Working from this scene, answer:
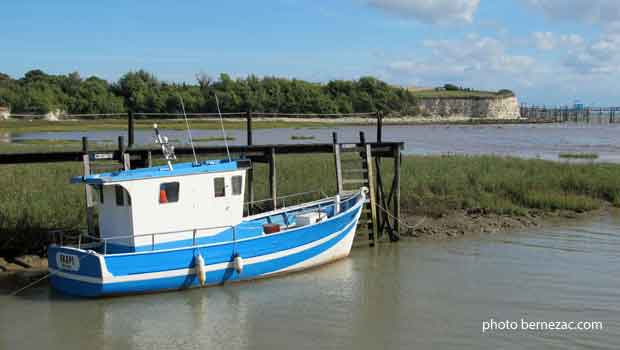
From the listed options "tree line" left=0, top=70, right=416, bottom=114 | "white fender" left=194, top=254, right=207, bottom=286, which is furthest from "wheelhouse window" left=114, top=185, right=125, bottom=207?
"tree line" left=0, top=70, right=416, bottom=114

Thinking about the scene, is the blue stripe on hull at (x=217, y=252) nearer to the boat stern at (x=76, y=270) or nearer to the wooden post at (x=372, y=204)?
the boat stern at (x=76, y=270)

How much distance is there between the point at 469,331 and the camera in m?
12.1

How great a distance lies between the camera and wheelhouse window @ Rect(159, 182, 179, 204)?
1436cm

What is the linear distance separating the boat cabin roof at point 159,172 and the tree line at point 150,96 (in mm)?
62671

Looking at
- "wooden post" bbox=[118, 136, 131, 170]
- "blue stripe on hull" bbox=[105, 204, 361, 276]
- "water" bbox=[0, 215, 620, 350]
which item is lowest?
"water" bbox=[0, 215, 620, 350]

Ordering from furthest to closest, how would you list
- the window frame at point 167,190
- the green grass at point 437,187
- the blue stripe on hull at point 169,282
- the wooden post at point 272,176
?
1. the wooden post at point 272,176
2. the green grass at point 437,187
3. the window frame at point 167,190
4. the blue stripe on hull at point 169,282

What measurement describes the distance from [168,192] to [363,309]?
4.90 metres

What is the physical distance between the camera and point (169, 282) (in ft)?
46.2

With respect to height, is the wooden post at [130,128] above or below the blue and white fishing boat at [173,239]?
above

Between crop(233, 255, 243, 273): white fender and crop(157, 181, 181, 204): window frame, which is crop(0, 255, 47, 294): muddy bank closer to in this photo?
crop(157, 181, 181, 204): window frame

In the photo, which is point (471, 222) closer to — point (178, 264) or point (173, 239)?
point (173, 239)

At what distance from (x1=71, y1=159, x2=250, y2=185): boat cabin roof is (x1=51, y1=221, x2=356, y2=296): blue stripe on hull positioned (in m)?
2.13

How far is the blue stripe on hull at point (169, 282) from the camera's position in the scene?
13.7 metres

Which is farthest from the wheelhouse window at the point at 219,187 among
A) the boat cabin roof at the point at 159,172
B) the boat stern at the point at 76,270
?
the boat stern at the point at 76,270
